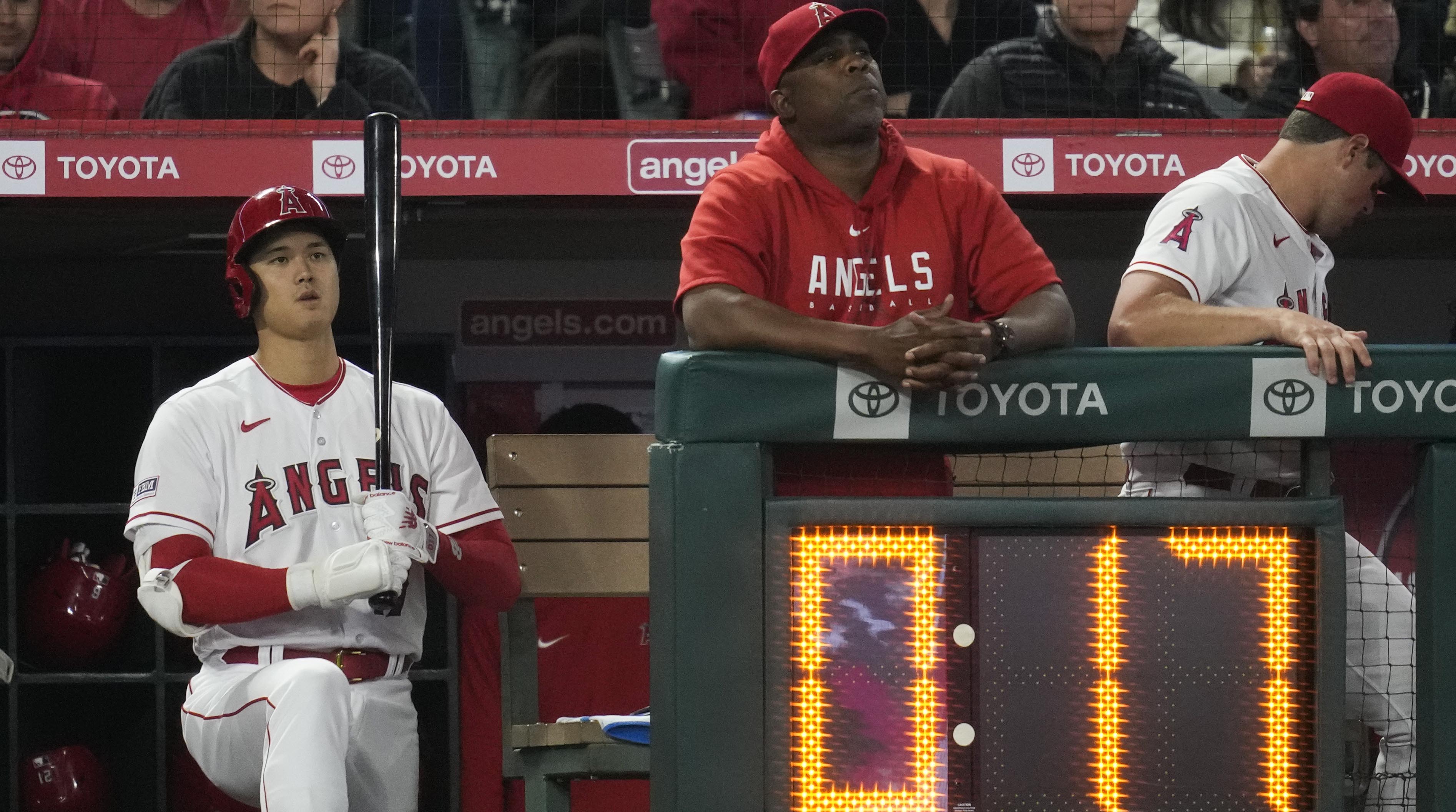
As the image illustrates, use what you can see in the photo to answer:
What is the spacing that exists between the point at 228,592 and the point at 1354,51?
3650 millimetres

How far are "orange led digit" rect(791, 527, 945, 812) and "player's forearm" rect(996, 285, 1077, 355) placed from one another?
29cm

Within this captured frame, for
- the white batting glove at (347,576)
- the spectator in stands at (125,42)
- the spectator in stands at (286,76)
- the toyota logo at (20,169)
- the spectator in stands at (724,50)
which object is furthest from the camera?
the spectator in stands at (125,42)

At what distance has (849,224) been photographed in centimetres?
226

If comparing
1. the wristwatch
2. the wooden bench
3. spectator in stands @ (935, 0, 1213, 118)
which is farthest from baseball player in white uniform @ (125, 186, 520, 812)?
spectator in stands @ (935, 0, 1213, 118)

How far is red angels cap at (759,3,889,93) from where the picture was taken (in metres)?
2.33

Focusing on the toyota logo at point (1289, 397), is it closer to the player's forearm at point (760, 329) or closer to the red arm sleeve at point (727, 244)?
the player's forearm at point (760, 329)

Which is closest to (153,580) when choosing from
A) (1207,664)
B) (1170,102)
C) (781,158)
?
(781,158)

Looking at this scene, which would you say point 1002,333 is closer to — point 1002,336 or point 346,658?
point 1002,336

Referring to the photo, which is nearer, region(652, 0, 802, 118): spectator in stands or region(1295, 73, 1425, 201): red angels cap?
region(1295, 73, 1425, 201): red angels cap

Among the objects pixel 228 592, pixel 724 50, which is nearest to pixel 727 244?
pixel 228 592

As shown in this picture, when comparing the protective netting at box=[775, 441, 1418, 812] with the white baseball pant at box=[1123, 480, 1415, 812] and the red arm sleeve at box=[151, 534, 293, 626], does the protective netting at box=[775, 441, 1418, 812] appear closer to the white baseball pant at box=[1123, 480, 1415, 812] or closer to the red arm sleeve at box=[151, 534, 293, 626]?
the white baseball pant at box=[1123, 480, 1415, 812]

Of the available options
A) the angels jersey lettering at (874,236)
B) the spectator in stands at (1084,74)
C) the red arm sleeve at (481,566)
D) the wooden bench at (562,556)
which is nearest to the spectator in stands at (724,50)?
the spectator in stands at (1084,74)

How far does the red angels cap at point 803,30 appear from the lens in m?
2.33

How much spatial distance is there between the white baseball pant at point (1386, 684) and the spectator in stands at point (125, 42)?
3809mm
